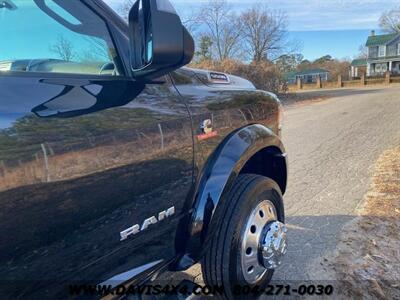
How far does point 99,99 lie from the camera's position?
5.45ft

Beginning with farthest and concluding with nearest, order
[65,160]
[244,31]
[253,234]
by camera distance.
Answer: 1. [244,31]
2. [253,234]
3. [65,160]

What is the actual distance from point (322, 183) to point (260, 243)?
10.6 feet

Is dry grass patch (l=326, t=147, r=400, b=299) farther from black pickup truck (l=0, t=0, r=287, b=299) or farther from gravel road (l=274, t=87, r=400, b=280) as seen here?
black pickup truck (l=0, t=0, r=287, b=299)

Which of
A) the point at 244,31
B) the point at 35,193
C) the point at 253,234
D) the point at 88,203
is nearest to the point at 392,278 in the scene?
the point at 253,234

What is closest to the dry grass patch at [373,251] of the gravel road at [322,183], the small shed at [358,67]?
the gravel road at [322,183]

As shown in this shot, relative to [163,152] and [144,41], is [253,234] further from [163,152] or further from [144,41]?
[144,41]

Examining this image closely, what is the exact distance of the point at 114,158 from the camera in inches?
64.5

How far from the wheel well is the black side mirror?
150 centimetres

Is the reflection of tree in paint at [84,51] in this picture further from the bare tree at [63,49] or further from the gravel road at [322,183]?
the gravel road at [322,183]

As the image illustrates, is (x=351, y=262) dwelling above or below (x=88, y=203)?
below

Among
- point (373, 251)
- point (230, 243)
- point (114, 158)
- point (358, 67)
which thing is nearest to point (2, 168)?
point (114, 158)

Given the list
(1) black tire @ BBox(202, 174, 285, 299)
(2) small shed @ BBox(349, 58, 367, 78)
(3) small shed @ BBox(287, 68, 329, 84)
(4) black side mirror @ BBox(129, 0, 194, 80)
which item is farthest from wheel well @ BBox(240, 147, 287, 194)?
(2) small shed @ BBox(349, 58, 367, 78)

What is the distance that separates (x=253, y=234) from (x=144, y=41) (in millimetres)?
1488

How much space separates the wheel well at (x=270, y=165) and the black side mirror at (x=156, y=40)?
1501 millimetres
